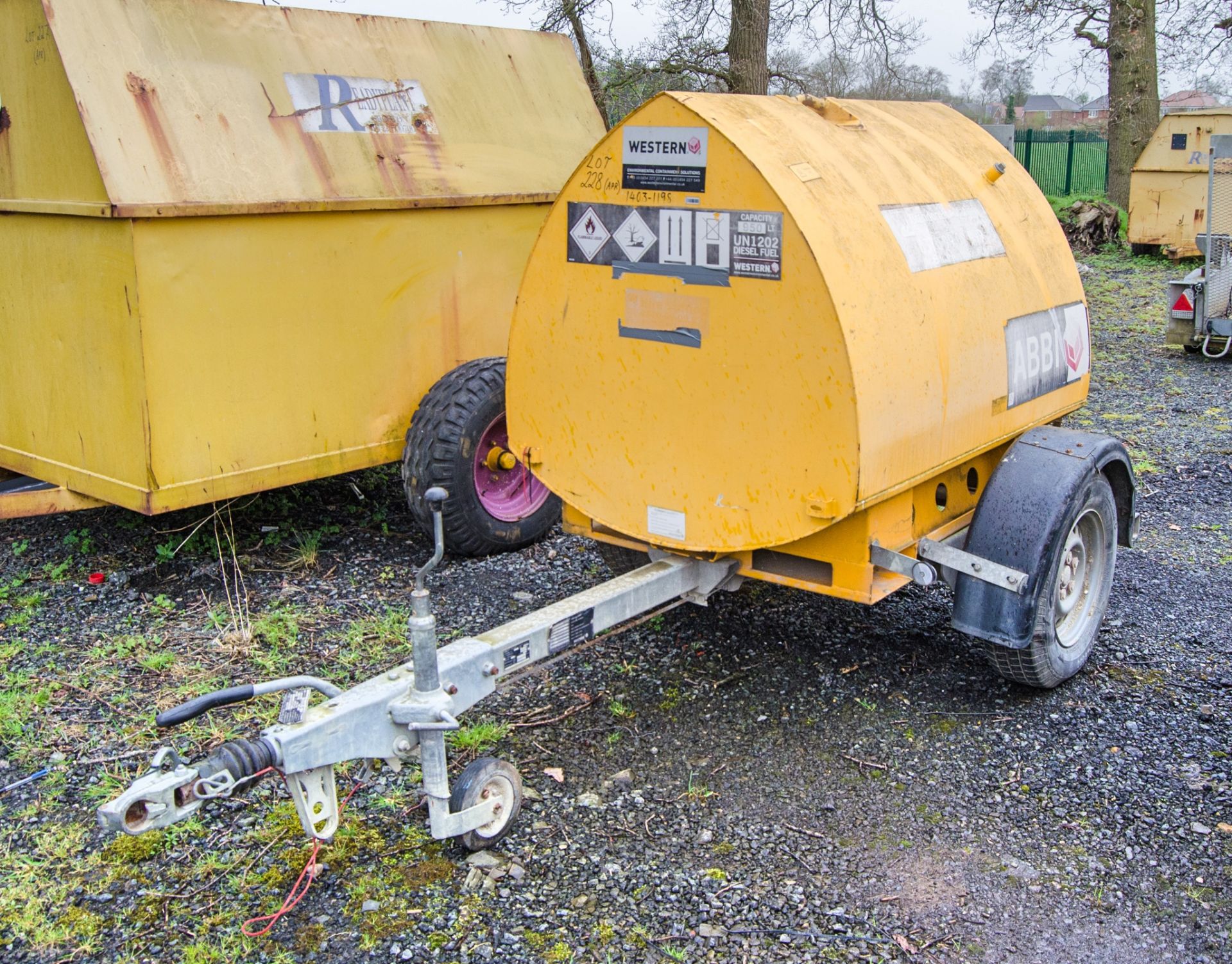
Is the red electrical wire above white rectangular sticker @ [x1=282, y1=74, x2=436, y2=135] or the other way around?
the other way around

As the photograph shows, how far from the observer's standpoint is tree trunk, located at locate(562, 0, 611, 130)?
13508mm

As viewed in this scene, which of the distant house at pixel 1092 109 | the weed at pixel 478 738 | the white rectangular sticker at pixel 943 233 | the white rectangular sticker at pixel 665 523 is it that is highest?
the distant house at pixel 1092 109

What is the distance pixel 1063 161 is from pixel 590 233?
2811 centimetres

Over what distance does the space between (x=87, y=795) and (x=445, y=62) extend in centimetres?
423

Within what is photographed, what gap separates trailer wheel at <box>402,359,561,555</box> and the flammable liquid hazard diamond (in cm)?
177

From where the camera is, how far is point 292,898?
11.4 ft

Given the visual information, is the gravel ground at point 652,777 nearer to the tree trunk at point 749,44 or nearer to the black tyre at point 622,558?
the black tyre at point 622,558

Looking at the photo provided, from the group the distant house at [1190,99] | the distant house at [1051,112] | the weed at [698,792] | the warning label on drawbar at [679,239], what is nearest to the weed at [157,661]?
the weed at [698,792]

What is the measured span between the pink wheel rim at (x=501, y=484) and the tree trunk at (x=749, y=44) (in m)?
7.39

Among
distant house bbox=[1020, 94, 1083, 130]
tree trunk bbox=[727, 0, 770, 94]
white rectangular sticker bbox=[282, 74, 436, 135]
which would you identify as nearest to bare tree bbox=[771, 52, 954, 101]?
tree trunk bbox=[727, 0, 770, 94]

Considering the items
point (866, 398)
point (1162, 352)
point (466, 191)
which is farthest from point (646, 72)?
point (866, 398)

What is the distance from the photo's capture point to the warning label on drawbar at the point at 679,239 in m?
3.76

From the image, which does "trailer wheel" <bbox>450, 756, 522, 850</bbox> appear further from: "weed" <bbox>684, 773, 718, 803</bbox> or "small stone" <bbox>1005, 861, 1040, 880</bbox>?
"small stone" <bbox>1005, 861, 1040, 880</bbox>

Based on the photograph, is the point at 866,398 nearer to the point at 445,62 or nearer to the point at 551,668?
the point at 551,668
